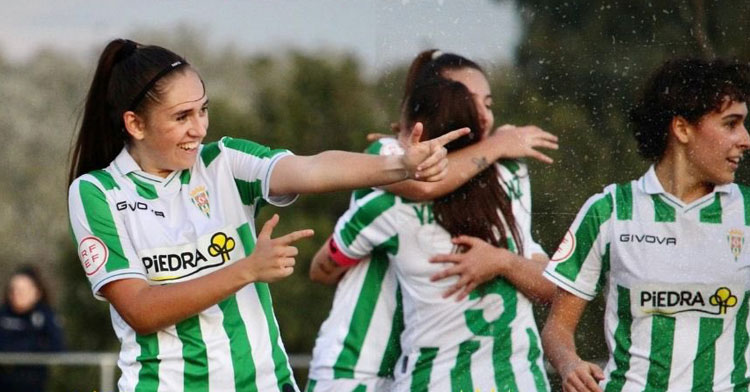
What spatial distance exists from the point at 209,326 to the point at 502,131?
3.63 ft

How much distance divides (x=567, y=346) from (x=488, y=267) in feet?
1.69

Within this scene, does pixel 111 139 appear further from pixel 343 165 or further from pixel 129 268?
pixel 343 165

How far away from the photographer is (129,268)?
142 inches

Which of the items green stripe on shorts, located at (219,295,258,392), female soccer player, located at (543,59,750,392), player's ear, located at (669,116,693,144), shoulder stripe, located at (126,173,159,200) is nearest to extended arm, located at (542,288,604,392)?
female soccer player, located at (543,59,750,392)

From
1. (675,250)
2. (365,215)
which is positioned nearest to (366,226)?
(365,215)

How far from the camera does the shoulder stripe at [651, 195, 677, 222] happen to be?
3.72 meters

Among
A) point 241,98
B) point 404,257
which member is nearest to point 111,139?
point 404,257

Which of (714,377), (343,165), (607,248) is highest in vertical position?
(343,165)

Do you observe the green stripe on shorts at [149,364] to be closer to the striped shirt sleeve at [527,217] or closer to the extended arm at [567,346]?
the extended arm at [567,346]

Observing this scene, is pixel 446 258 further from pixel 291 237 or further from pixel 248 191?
pixel 291 237

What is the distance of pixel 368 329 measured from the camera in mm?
4758

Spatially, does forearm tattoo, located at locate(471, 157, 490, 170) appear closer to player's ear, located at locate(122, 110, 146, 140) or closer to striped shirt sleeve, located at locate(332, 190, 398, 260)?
striped shirt sleeve, located at locate(332, 190, 398, 260)

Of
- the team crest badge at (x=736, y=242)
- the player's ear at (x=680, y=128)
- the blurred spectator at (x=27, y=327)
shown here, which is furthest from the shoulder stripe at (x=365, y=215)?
the blurred spectator at (x=27, y=327)

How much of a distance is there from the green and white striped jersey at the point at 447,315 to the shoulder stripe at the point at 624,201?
45cm
